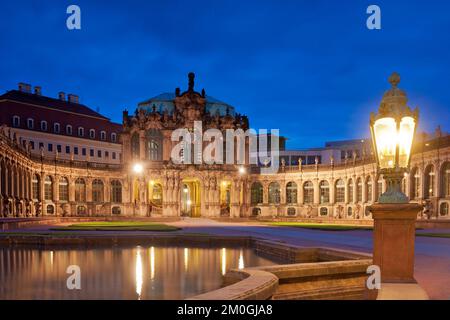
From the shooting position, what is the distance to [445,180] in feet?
194

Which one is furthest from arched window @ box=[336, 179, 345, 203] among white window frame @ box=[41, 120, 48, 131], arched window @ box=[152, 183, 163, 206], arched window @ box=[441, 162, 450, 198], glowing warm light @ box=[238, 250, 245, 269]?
white window frame @ box=[41, 120, 48, 131]

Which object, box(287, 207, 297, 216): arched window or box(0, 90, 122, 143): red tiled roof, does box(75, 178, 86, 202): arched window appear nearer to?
box(0, 90, 122, 143): red tiled roof

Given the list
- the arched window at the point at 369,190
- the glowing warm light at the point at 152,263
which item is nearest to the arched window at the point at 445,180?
the arched window at the point at 369,190

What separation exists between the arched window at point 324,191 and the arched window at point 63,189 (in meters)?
47.0

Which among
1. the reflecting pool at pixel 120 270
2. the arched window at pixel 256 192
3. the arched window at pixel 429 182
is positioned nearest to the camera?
the reflecting pool at pixel 120 270

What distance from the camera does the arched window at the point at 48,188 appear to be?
7825 centimetres

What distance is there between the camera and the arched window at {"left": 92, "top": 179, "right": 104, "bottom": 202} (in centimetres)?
8550

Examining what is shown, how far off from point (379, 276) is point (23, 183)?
64536 mm

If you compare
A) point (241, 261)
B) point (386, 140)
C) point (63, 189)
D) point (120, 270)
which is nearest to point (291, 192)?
point (63, 189)

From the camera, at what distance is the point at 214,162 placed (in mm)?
86500

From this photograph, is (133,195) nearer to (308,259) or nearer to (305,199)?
Answer: (305,199)

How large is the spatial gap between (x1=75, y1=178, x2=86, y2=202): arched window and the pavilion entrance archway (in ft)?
61.1

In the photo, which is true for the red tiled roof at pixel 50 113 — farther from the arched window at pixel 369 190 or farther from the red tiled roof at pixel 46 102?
the arched window at pixel 369 190

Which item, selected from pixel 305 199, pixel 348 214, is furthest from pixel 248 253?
pixel 305 199
